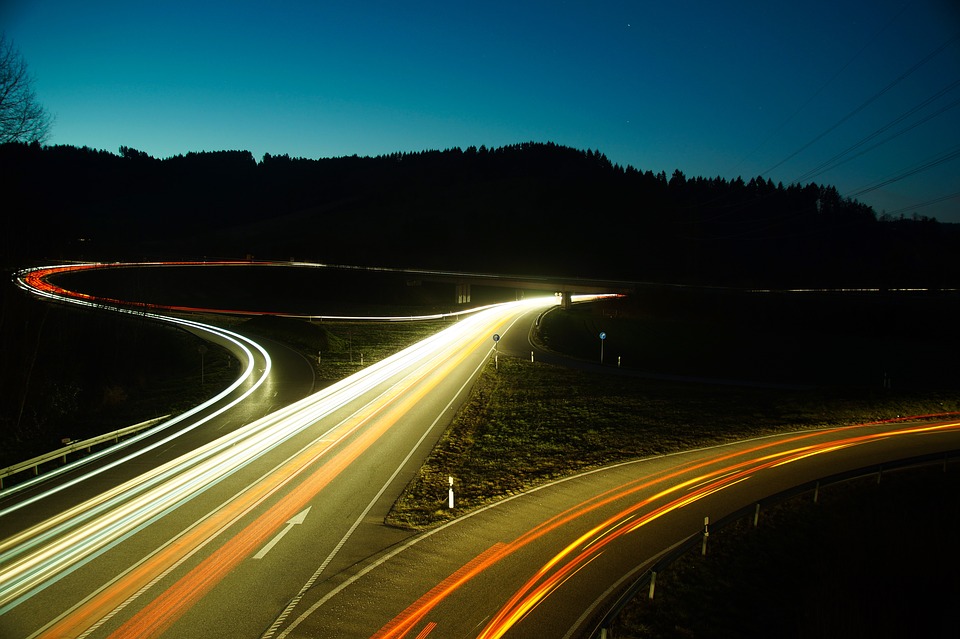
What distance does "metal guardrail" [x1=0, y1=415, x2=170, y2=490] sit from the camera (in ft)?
53.1

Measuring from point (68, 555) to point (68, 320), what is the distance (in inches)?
1487

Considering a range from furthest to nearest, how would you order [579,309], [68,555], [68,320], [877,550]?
[579,309], [68,320], [877,550], [68,555]

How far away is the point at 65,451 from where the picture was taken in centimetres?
1853

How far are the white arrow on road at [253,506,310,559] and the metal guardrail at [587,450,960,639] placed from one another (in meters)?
7.85

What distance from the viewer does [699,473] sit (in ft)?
60.4

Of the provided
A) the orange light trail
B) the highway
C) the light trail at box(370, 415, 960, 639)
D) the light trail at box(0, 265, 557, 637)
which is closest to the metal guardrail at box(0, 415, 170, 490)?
the highway

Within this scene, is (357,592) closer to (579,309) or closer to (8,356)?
(8,356)

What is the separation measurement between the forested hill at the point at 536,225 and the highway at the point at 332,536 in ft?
235

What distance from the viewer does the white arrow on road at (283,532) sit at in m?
12.4

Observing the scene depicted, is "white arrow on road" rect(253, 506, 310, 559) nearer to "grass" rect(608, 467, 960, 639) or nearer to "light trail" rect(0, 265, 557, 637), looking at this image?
"light trail" rect(0, 265, 557, 637)

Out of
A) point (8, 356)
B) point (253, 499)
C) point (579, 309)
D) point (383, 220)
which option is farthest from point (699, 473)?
point (383, 220)

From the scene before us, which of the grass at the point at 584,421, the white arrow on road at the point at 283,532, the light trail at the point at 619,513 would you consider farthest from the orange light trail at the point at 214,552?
the light trail at the point at 619,513

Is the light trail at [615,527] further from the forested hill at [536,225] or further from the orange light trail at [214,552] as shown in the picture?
the forested hill at [536,225]

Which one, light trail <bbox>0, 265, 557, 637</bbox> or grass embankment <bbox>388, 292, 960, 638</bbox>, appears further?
grass embankment <bbox>388, 292, 960, 638</bbox>
